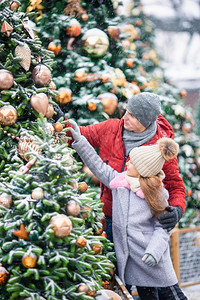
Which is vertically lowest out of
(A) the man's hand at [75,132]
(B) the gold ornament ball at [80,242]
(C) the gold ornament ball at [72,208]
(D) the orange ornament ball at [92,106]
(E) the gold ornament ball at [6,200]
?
(D) the orange ornament ball at [92,106]

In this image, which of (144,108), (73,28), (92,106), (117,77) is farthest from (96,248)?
(73,28)

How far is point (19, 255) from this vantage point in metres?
1.36

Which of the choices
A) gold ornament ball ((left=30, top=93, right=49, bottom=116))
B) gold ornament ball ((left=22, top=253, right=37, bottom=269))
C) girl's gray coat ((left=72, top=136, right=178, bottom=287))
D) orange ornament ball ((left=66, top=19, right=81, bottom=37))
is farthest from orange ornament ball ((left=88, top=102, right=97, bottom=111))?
gold ornament ball ((left=22, top=253, right=37, bottom=269))

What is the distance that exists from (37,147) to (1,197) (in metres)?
0.27

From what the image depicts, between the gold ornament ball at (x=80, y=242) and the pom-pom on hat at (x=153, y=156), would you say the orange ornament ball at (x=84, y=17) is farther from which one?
the gold ornament ball at (x=80, y=242)

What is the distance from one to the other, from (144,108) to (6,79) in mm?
759

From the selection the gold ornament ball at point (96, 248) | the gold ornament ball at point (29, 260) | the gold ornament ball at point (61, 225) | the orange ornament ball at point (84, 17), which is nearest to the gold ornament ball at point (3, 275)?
the gold ornament ball at point (29, 260)

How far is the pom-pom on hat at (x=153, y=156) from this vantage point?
1.84m

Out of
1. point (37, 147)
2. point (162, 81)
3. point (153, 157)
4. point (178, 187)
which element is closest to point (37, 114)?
point (37, 147)

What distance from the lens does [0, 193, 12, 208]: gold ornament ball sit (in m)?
1.47

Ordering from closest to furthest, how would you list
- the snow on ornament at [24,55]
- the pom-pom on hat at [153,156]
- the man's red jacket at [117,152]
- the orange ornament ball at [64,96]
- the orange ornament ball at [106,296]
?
the orange ornament ball at [106,296], the snow on ornament at [24,55], the pom-pom on hat at [153,156], the man's red jacket at [117,152], the orange ornament ball at [64,96]

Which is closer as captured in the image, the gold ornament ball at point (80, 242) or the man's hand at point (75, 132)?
the gold ornament ball at point (80, 242)

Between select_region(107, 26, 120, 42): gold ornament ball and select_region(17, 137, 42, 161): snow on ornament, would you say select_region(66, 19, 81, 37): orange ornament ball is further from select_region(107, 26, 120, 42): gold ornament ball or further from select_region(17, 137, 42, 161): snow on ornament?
select_region(17, 137, 42, 161): snow on ornament

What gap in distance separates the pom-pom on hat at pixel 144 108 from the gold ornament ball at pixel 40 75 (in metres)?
0.52
